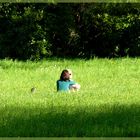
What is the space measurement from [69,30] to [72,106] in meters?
14.7

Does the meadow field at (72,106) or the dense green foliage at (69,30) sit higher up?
the dense green foliage at (69,30)

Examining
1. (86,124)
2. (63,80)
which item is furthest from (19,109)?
(63,80)

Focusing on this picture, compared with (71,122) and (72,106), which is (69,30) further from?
(71,122)

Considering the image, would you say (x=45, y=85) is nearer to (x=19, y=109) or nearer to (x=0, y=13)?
(x=19, y=109)

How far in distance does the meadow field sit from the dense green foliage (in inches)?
269

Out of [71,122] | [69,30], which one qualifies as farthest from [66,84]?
[69,30]

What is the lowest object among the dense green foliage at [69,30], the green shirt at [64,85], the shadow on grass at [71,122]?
the shadow on grass at [71,122]

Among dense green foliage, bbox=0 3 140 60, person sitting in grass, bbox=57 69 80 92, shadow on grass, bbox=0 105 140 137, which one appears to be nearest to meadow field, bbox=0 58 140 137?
shadow on grass, bbox=0 105 140 137

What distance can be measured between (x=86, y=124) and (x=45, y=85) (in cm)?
617

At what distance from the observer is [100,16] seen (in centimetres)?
2384

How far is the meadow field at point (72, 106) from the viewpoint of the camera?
7.68 meters

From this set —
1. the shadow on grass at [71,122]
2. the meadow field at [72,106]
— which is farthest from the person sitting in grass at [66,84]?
the shadow on grass at [71,122]

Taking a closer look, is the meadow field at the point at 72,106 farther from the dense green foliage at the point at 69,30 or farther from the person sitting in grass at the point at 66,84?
the dense green foliage at the point at 69,30

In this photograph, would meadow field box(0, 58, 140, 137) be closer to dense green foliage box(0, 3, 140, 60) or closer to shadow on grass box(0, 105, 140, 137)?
shadow on grass box(0, 105, 140, 137)
